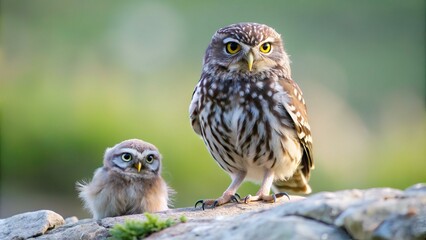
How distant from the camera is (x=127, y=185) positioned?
6.05m

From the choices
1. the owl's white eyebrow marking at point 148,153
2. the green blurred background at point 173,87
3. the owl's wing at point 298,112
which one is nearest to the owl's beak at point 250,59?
the owl's wing at point 298,112

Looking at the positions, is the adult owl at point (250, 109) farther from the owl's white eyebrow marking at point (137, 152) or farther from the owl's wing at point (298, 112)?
the owl's white eyebrow marking at point (137, 152)

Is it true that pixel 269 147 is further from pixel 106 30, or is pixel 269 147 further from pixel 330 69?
pixel 106 30

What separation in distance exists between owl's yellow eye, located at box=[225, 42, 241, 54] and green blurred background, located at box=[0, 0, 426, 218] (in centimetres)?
334

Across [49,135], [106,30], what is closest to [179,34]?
[106,30]

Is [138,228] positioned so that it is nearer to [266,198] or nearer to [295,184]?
[266,198]

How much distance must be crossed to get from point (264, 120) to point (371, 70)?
10.4m

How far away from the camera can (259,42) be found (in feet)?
19.0

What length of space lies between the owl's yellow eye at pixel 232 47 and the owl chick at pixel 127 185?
88cm

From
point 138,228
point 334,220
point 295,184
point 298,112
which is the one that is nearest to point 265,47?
point 298,112

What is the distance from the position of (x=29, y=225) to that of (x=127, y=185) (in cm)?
87

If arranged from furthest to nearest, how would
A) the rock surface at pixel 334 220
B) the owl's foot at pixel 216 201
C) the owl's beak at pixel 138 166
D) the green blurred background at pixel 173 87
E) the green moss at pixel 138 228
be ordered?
the green blurred background at pixel 173 87
the owl's beak at pixel 138 166
the owl's foot at pixel 216 201
the green moss at pixel 138 228
the rock surface at pixel 334 220

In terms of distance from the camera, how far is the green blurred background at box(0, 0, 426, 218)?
11180 millimetres

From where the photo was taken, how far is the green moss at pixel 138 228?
465 cm
